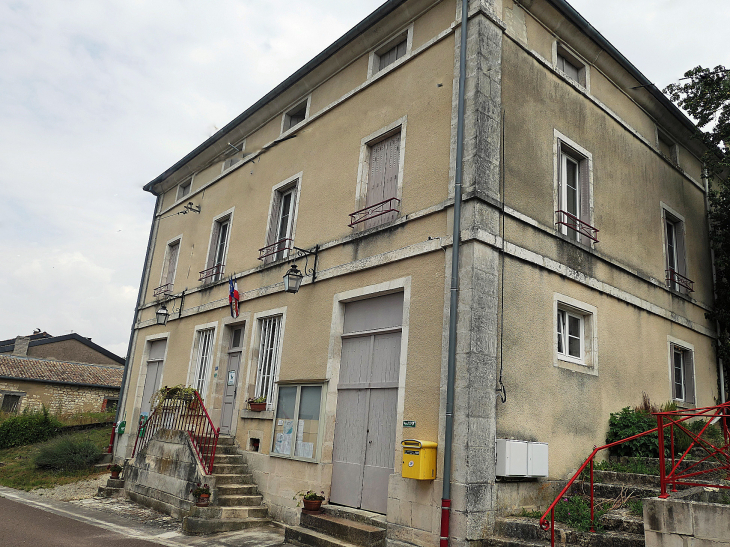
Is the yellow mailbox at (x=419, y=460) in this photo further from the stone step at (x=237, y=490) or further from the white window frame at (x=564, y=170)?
the white window frame at (x=564, y=170)

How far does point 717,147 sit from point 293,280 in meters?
8.80

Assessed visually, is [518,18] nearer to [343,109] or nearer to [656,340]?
[343,109]

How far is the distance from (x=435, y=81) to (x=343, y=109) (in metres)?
2.21

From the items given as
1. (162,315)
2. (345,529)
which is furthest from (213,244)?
(345,529)

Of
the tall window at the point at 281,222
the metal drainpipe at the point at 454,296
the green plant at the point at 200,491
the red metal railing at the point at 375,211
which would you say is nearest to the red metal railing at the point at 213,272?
the tall window at the point at 281,222

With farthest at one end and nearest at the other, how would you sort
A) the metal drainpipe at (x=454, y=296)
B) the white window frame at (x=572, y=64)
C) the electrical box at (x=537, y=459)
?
the white window frame at (x=572, y=64)
the electrical box at (x=537, y=459)
the metal drainpipe at (x=454, y=296)

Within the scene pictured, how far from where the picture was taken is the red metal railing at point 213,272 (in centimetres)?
1239

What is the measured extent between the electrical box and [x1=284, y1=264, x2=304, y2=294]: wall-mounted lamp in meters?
4.37

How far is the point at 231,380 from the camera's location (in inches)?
434

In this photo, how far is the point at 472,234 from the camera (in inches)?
269

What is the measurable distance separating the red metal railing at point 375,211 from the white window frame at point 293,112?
2.96 metres

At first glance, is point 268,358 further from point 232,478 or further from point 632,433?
point 632,433

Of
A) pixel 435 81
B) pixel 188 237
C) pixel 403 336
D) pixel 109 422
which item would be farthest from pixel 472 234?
pixel 109 422

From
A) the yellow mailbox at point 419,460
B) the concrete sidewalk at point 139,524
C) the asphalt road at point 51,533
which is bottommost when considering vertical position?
the asphalt road at point 51,533
